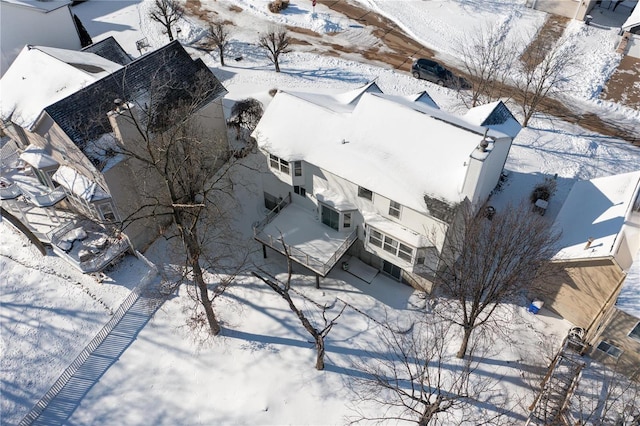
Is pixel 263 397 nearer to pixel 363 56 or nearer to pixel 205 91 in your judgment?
pixel 205 91

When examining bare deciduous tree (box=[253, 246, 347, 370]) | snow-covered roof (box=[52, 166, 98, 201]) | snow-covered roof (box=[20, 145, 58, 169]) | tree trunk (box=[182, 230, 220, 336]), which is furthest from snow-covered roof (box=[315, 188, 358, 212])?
snow-covered roof (box=[20, 145, 58, 169])

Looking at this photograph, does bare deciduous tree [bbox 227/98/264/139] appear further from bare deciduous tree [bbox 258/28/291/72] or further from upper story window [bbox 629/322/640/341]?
upper story window [bbox 629/322/640/341]

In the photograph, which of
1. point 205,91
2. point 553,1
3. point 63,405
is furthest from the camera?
point 553,1

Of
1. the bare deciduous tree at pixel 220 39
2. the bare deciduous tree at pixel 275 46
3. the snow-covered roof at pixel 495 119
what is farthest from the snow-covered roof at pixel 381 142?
the bare deciduous tree at pixel 220 39

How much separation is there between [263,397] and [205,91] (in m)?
19.1

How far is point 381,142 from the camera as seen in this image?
2519cm

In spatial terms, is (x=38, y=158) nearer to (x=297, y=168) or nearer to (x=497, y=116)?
(x=297, y=168)

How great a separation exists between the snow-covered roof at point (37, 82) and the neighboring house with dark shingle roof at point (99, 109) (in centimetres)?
6

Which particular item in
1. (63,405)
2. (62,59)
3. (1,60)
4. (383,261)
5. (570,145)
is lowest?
(63,405)

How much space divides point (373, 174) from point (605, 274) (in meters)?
12.3

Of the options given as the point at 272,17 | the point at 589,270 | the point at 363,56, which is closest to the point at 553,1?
the point at 363,56

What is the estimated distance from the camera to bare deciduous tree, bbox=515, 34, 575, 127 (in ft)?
129

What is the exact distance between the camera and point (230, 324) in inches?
1025

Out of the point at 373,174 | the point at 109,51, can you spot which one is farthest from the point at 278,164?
the point at 109,51
